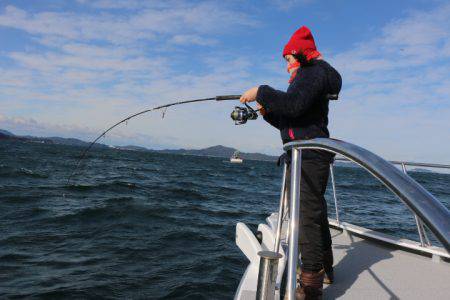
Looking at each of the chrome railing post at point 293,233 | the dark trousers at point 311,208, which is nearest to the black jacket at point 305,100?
the dark trousers at point 311,208

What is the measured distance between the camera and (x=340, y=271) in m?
3.02

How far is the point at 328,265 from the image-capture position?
265 centimetres

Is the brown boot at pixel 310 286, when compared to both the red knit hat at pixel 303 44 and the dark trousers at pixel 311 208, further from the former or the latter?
the red knit hat at pixel 303 44

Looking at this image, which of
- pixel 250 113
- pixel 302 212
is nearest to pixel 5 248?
pixel 250 113

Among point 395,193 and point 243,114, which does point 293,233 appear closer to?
point 395,193

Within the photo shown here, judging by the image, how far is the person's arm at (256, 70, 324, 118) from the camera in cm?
218

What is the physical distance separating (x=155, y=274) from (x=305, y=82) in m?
4.34

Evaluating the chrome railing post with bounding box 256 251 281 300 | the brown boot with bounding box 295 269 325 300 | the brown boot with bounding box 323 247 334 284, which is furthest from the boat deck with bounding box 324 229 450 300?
the chrome railing post with bounding box 256 251 281 300

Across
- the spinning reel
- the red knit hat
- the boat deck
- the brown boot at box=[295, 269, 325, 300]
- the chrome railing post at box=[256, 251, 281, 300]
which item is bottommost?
the boat deck

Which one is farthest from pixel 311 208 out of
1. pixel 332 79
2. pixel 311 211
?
pixel 332 79

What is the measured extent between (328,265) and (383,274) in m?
0.66

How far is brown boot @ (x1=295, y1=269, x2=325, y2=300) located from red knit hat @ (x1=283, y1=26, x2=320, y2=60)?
1.35m

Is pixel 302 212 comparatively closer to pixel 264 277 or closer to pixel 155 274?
pixel 264 277

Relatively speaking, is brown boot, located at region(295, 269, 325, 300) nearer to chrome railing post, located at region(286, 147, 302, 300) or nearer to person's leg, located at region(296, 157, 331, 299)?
person's leg, located at region(296, 157, 331, 299)
